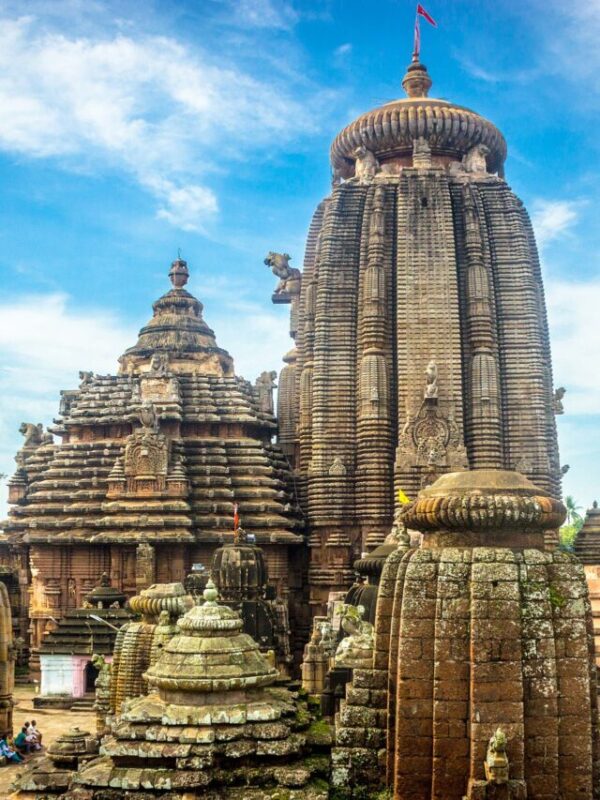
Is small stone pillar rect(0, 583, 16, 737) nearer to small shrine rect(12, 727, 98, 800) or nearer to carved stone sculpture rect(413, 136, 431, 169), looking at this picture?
small shrine rect(12, 727, 98, 800)

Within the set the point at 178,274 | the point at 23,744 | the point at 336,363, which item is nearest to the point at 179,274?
the point at 178,274

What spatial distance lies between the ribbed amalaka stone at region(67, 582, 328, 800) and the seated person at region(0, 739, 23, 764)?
9.84 meters

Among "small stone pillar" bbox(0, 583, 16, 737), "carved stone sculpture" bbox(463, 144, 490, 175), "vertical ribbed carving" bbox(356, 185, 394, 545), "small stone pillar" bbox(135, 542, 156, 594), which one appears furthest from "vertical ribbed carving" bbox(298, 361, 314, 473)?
"small stone pillar" bbox(0, 583, 16, 737)

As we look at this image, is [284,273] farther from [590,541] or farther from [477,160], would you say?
A: [590,541]

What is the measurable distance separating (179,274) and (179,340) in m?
4.35

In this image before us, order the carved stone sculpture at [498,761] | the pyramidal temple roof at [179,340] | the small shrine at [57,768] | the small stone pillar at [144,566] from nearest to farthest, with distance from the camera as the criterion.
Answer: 1. the carved stone sculpture at [498,761]
2. the small shrine at [57,768]
3. the small stone pillar at [144,566]
4. the pyramidal temple roof at [179,340]

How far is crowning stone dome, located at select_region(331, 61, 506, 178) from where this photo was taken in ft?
127

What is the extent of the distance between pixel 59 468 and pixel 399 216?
16.8 metres

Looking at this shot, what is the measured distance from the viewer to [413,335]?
35781 mm

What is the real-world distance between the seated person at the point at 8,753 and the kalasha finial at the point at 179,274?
95.8 feet

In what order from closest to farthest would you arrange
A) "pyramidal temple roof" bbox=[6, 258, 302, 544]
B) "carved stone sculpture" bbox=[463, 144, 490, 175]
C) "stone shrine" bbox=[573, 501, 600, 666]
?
1. "stone shrine" bbox=[573, 501, 600, 666]
2. "pyramidal temple roof" bbox=[6, 258, 302, 544]
3. "carved stone sculpture" bbox=[463, 144, 490, 175]

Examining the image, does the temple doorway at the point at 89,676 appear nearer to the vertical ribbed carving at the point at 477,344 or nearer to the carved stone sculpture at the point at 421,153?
the vertical ribbed carving at the point at 477,344

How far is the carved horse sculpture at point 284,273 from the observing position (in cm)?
4362

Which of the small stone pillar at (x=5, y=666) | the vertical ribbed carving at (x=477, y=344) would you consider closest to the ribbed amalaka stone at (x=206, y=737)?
the small stone pillar at (x=5, y=666)
